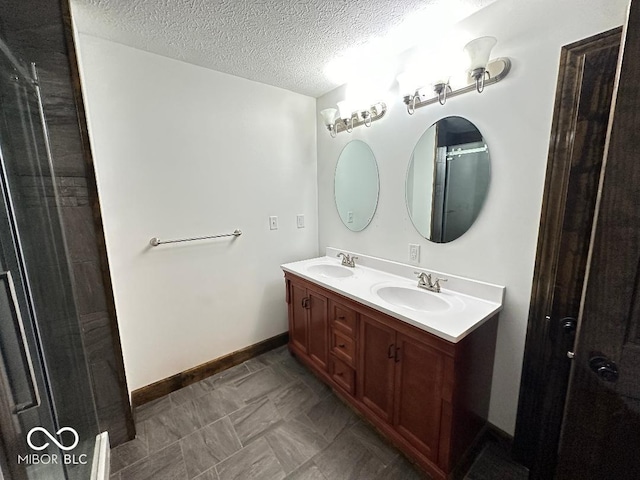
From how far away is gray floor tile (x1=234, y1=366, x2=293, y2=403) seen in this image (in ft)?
6.06

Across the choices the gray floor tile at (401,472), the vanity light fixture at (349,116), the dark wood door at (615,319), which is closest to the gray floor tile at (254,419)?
the gray floor tile at (401,472)

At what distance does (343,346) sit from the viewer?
1.69 metres

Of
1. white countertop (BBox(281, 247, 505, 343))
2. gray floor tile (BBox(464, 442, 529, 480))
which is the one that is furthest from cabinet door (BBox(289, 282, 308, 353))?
gray floor tile (BBox(464, 442, 529, 480))

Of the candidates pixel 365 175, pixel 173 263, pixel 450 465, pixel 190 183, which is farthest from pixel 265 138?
pixel 450 465

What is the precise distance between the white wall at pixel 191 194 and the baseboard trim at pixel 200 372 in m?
0.05

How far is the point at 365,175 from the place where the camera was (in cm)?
202

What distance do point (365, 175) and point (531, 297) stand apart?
1277 millimetres

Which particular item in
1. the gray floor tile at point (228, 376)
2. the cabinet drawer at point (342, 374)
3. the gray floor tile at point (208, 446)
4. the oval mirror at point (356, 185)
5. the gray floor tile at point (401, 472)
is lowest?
the gray floor tile at point (401, 472)

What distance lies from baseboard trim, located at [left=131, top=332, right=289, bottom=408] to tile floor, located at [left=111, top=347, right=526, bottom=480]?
51 millimetres

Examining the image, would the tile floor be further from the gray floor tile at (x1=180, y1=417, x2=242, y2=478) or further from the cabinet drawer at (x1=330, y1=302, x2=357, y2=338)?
the cabinet drawer at (x1=330, y1=302, x2=357, y2=338)

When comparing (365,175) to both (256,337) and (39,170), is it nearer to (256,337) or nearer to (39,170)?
(256,337)

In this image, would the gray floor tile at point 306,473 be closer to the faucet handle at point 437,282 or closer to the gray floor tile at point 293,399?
the gray floor tile at point 293,399

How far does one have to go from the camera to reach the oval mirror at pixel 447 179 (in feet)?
4.61

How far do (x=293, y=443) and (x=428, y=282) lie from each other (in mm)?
1213
